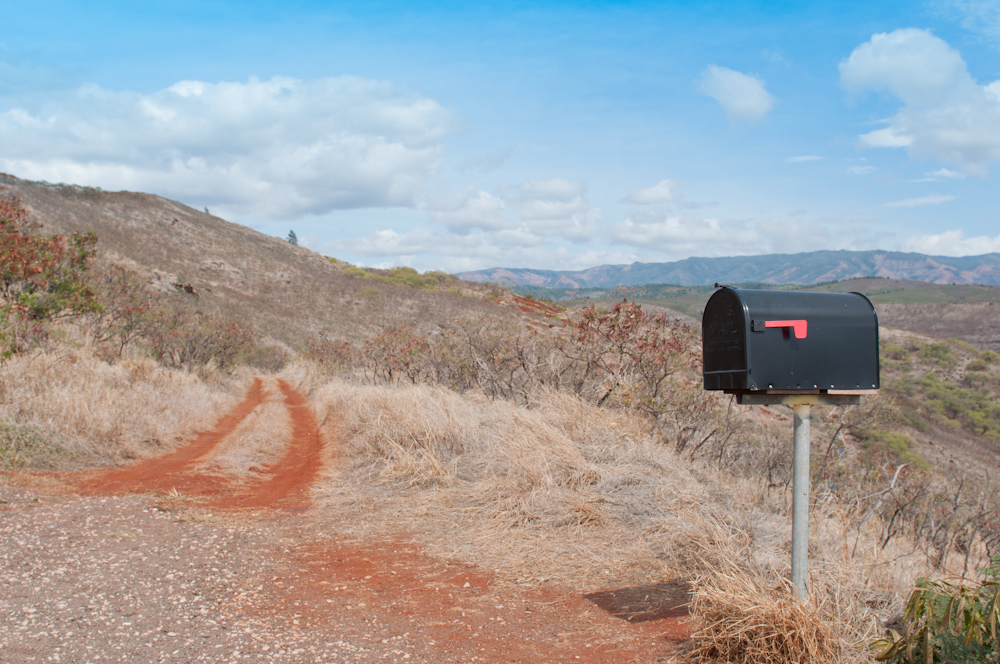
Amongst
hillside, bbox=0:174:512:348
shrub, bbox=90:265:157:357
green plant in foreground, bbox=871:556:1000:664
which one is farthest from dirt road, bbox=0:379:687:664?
hillside, bbox=0:174:512:348

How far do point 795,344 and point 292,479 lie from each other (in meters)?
5.99

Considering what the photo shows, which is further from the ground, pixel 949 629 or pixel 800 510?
pixel 800 510

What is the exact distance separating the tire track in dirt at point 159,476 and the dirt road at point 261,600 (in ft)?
2.28

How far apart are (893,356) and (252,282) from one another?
49.9 metres

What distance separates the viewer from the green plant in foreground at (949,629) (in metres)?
2.11

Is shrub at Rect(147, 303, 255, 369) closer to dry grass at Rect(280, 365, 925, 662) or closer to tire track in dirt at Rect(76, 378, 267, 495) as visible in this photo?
tire track in dirt at Rect(76, 378, 267, 495)

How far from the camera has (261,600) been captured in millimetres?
3516

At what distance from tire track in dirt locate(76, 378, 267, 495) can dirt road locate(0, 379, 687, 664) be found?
2.28ft

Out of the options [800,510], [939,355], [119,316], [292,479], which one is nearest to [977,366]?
[939,355]

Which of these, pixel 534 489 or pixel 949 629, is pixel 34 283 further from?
pixel 949 629

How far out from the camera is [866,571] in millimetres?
3475

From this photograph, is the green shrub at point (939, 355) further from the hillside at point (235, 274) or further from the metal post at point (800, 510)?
the metal post at point (800, 510)

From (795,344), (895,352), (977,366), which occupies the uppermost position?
(795,344)

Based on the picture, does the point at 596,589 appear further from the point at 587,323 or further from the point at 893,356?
the point at 893,356
